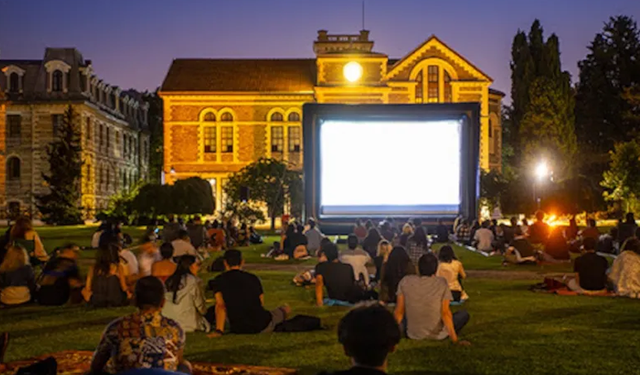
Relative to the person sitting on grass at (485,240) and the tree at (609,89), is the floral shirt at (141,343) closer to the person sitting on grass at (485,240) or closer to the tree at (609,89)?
the person sitting on grass at (485,240)

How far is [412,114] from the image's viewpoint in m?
5.52

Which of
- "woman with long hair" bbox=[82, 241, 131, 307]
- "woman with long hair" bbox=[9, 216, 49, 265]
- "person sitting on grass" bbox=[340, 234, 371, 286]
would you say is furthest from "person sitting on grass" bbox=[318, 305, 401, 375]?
"woman with long hair" bbox=[9, 216, 49, 265]

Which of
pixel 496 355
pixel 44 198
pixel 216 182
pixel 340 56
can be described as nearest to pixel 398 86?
pixel 340 56

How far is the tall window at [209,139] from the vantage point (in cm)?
5709

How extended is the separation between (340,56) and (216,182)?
1250cm

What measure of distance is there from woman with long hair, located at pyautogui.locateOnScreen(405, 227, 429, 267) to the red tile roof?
142ft

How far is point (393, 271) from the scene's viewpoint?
485 inches

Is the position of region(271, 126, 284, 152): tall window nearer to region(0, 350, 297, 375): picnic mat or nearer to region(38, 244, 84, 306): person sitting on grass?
region(38, 244, 84, 306): person sitting on grass

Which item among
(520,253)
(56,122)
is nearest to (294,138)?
(56,122)

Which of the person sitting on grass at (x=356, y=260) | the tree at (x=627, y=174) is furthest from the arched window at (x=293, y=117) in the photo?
the person sitting on grass at (x=356, y=260)

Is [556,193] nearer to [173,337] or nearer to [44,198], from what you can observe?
[44,198]

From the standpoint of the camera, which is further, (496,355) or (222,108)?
(222,108)

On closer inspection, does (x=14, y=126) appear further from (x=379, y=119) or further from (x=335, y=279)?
(x=379, y=119)

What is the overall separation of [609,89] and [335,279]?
2172 inches
